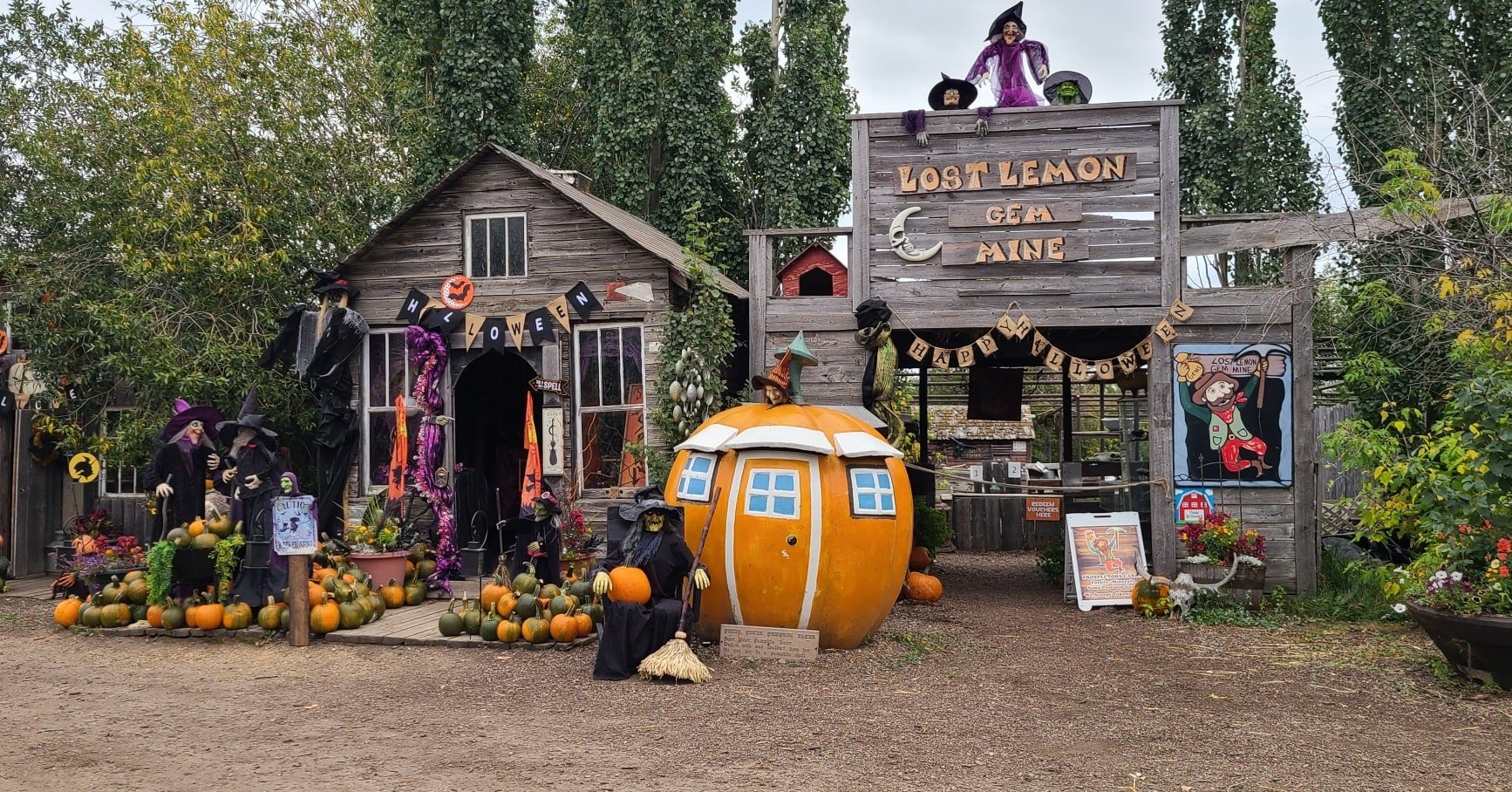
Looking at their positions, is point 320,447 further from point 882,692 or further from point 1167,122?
point 1167,122

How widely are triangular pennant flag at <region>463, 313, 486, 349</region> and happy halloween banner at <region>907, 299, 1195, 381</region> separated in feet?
15.1

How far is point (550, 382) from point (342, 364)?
87.6 inches

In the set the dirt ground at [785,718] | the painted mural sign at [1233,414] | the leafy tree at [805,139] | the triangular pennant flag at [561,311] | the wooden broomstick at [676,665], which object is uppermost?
the leafy tree at [805,139]

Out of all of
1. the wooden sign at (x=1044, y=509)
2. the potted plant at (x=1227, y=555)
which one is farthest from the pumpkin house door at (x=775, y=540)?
the wooden sign at (x=1044, y=509)

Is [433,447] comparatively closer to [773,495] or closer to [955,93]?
[773,495]

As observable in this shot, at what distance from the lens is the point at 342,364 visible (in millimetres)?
12188

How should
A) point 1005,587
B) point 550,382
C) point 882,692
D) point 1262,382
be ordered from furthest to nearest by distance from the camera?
point 1005,587 < point 550,382 < point 1262,382 < point 882,692

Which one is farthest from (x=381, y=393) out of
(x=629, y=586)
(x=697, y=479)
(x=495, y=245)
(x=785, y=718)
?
(x=785, y=718)

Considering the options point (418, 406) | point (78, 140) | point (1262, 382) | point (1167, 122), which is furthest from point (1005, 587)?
point (78, 140)

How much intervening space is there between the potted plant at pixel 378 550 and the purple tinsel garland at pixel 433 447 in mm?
523

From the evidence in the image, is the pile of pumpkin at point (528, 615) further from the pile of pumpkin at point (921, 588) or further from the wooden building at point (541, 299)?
the pile of pumpkin at point (921, 588)

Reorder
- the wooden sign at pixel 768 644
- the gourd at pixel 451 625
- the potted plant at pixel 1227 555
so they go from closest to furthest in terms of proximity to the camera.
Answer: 1. the wooden sign at pixel 768 644
2. the gourd at pixel 451 625
3. the potted plant at pixel 1227 555

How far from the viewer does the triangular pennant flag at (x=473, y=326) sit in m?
12.3

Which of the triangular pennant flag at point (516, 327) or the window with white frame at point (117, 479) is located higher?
the triangular pennant flag at point (516, 327)
